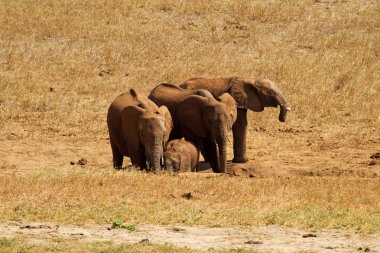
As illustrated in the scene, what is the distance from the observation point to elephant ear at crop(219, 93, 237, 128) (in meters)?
21.7

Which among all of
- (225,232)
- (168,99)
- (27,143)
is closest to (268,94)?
(168,99)

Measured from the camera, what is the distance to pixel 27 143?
2358 cm

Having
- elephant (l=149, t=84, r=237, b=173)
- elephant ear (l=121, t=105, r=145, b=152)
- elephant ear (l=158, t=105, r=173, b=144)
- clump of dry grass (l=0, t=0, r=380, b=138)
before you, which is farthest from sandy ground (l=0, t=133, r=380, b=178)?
elephant ear (l=121, t=105, r=145, b=152)

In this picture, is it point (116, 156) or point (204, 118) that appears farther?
point (116, 156)

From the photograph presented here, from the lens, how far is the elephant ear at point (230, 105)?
71.2 ft

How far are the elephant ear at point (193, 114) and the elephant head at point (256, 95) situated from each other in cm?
167

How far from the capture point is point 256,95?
23.3 metres

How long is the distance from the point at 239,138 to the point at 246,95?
963mm

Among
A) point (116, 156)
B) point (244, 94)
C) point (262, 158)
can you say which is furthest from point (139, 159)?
point (244, 94)

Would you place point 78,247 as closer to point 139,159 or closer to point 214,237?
point 214,237

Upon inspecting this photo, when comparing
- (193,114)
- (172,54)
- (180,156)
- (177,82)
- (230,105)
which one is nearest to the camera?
(180,156)

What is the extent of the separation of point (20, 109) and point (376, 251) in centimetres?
1534

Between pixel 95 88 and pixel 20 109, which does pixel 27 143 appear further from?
pixel 95 88

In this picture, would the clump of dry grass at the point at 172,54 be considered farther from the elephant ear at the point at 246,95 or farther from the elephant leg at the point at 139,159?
the elephant leg at the point at 139,159
